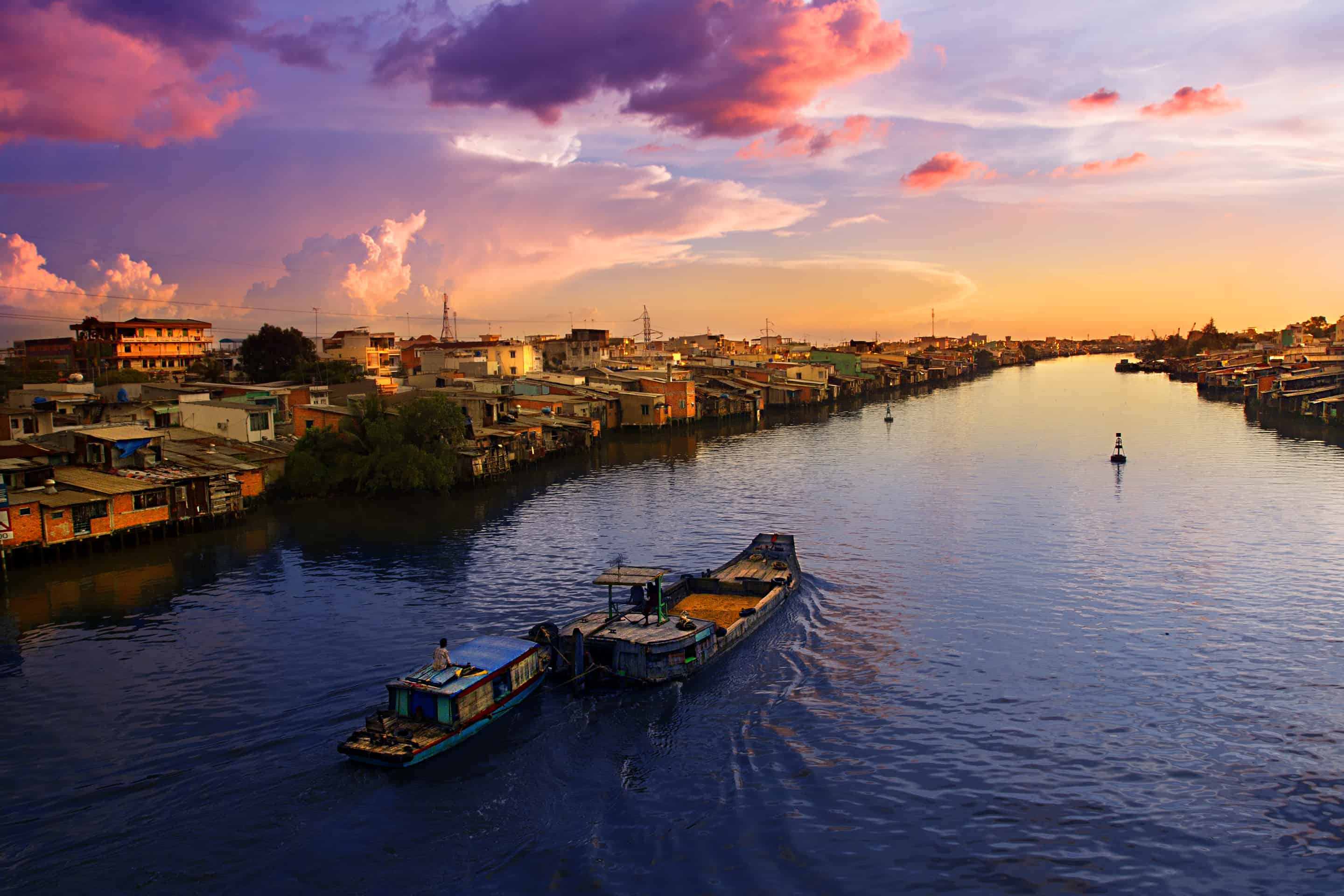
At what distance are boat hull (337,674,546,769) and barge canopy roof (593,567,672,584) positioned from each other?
348 cm

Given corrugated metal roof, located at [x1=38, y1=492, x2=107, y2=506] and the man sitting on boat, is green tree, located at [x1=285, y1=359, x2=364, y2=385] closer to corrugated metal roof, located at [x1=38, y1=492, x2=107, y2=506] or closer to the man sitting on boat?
corrugated metal roof, located at [x1=38, y1=492, x2=107, y2=506]

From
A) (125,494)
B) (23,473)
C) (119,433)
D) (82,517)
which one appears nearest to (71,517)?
(82,517)

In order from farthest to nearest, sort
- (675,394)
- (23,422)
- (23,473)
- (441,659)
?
1. (675,394)
2. (23,422)
3. (23,473)
4. (441,659)

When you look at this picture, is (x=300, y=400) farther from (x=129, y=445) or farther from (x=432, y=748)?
(x=432, y=748)

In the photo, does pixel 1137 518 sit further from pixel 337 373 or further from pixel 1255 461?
pixel 337 373

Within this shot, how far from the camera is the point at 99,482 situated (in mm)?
30328

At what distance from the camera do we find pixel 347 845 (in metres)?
12.2

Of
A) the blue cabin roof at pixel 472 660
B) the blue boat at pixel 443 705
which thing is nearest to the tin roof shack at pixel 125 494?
the blue cabin roof at pixel 472 660

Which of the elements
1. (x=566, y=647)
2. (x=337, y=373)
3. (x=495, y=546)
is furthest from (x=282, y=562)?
(x=337, y=373)

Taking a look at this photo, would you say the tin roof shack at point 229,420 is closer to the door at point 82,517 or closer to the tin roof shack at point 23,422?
the tin roof shack at point 23,422

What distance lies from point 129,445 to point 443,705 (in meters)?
25.5

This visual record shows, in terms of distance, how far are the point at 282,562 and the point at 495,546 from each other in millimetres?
7022

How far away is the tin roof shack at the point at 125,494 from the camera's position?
29.5 metres

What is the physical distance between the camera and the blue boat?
558 inches
